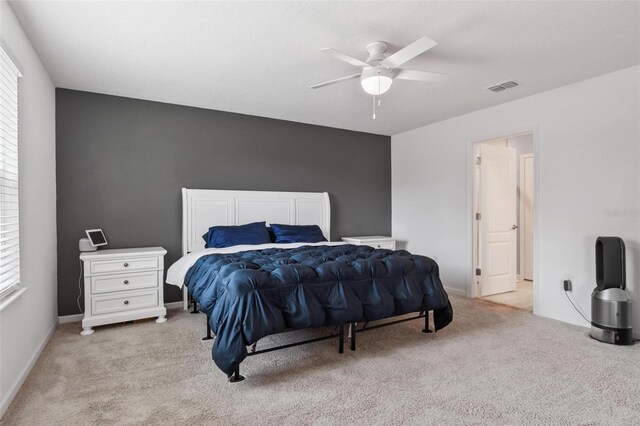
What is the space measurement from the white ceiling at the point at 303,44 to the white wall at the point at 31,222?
0.23 meters

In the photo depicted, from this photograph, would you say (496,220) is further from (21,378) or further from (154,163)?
(21,378)

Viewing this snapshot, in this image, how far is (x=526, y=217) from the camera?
6016 mm

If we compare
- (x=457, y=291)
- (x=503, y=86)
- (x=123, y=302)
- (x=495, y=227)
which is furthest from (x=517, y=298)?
(x=123, y=302)

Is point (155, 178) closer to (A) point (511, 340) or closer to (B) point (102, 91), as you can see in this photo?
(B) point (102, 91)

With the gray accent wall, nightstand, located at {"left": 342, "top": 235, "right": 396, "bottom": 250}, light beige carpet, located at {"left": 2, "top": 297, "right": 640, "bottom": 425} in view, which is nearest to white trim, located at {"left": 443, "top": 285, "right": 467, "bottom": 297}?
nightstand, located at {"left": 342, "top": 235, "right": 396, "bottom": 250}

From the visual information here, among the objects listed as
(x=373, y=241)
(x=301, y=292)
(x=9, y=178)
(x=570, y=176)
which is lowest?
(x=301, y=292)

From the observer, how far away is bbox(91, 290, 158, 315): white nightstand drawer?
3508mm

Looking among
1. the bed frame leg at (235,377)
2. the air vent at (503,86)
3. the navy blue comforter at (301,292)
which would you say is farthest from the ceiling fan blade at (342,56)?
the bed frame leg at (235,377)

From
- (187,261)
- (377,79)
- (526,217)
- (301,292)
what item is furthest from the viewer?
(526,217)

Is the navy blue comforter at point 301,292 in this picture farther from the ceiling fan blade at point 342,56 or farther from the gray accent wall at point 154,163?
the ceiling fan blade at point 342,56

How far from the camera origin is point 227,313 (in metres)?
2.43

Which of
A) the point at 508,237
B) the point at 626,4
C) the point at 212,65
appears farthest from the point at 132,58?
the point at 508,237

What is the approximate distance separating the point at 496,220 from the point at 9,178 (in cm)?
529

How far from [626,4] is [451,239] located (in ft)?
10.8
